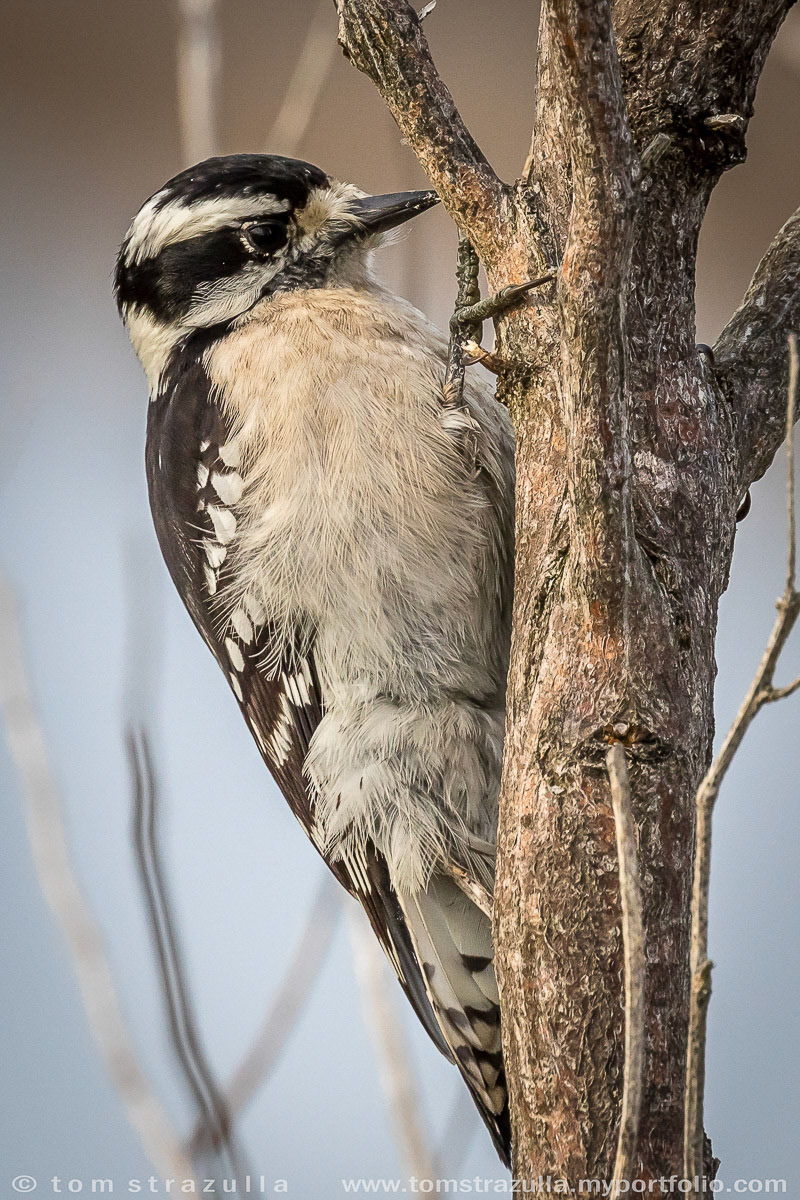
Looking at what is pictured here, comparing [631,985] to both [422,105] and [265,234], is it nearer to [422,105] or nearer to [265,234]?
[422,105]

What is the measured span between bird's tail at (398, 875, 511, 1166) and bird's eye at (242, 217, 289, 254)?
4.20ft

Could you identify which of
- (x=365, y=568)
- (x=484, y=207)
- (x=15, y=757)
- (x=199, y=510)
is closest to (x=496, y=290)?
(x=484, y=207)

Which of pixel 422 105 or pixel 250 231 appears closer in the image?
pixel 422 105

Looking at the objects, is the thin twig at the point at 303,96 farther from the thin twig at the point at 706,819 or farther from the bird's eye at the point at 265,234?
the thin twig at the point at 706,819

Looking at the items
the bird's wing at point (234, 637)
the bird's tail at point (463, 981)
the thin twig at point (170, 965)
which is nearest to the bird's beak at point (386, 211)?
the bird's wing at point (234, 637)

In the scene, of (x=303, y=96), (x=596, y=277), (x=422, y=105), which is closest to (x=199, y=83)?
(x=303, y=96)

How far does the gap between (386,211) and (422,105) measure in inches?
30.8

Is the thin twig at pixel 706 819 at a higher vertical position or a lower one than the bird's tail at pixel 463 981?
higher

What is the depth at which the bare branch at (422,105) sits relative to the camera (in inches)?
58.4

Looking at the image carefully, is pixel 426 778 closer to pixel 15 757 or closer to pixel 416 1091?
pixel 416 1091

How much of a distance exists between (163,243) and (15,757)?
42.9 inches

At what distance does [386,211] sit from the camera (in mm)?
2258

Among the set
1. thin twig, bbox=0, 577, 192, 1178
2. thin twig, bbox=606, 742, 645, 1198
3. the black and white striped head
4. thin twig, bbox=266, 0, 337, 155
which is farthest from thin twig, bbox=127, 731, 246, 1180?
thin twig, bbox=266, 0, 337, 155

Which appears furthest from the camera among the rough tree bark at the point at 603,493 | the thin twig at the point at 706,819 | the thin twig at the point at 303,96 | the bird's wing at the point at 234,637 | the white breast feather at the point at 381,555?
the thin twig at the point at 303,96
